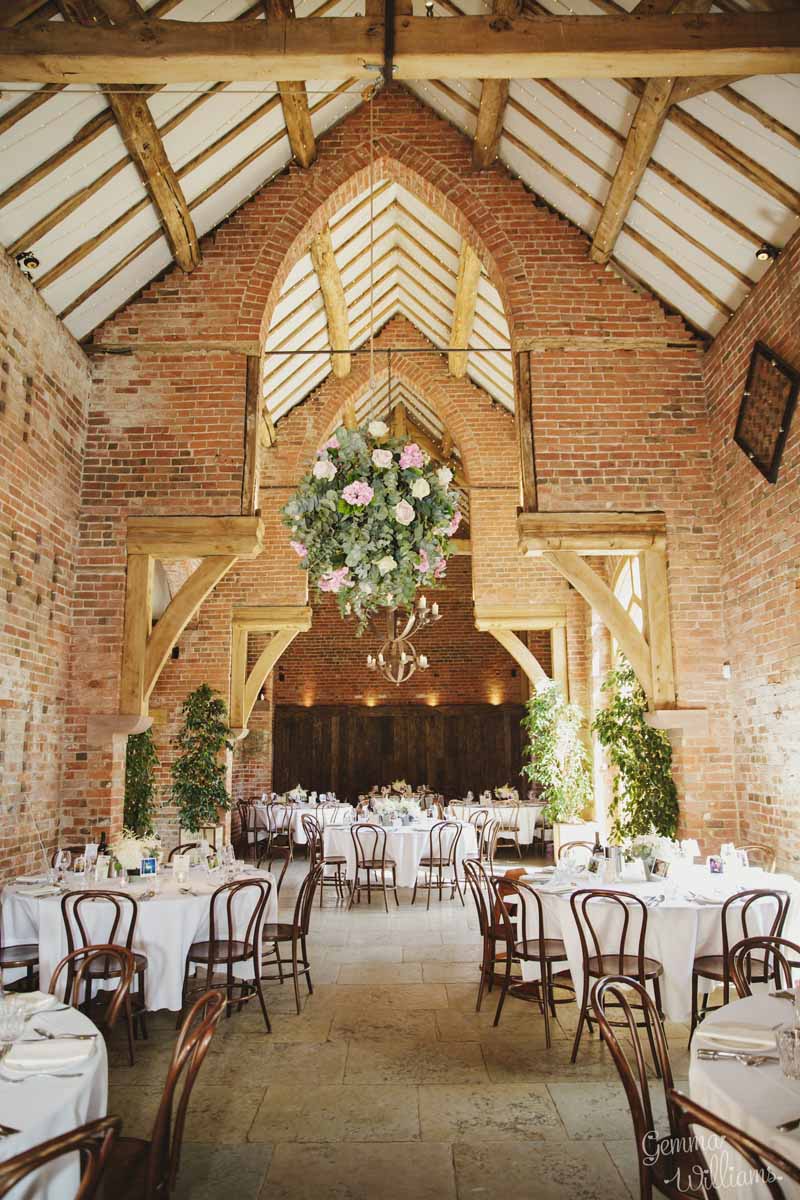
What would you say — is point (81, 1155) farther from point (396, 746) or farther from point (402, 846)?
point (396, 746)

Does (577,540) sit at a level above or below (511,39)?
below

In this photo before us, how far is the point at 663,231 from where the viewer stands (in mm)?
6199

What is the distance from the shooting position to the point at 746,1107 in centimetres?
215

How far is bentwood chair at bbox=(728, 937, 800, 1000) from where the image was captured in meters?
3.35

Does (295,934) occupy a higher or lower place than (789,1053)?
lower

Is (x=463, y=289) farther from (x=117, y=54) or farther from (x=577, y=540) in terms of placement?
(x=117, y=54)

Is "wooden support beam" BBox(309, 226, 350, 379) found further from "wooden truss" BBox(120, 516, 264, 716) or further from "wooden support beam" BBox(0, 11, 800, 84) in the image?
"wooden support beam" BBox(0, 11, 800, 84)

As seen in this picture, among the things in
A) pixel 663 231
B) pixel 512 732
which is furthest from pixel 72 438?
pixel 512 732

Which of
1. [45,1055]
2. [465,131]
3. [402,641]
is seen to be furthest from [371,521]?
[402,641]

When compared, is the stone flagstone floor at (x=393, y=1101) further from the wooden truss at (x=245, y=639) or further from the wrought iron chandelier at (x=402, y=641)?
the wooden truss at (x=245, y=639)

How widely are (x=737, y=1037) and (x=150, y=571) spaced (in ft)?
17.6

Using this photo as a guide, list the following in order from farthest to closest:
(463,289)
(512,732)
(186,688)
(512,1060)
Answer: (512,732), (186,688), (463,289), (512,1060)

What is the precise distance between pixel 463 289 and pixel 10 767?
22.4ft

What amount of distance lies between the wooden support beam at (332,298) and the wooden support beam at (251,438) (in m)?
1.62
